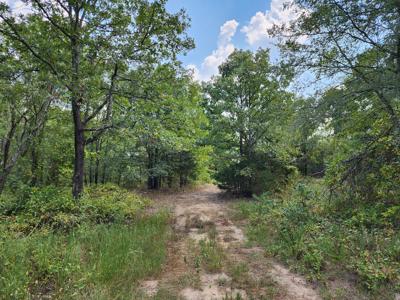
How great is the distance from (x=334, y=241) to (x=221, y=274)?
211cm

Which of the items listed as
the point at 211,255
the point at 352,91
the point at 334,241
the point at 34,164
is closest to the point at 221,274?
the point at 211,255

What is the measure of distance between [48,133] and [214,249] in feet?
26.2

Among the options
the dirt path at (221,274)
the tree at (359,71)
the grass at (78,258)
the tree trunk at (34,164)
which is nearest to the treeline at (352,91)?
the tree at (359,71)

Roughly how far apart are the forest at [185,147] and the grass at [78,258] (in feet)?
0.07

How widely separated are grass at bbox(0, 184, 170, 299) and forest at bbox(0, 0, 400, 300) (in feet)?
0.07

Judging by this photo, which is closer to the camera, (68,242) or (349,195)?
(68,242)

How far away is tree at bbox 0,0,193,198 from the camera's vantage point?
18.6 feet

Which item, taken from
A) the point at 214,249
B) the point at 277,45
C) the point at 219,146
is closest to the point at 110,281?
the point at 214,249

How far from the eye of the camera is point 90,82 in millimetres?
5785

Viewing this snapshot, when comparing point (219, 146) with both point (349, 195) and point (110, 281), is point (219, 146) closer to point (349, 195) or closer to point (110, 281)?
point (349, 195)

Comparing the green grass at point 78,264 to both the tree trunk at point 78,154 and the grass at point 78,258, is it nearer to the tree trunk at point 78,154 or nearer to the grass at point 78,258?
the grass at point 78,258

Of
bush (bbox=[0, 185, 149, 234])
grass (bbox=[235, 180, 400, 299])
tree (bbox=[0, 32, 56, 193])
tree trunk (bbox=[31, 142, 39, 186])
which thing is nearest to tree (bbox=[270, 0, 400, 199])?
grass (bbox=[235, 180, 400, 299])

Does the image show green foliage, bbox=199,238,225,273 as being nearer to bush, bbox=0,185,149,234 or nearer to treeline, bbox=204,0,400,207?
bush, bbox=0,185,149,234

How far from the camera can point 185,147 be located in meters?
7.74
